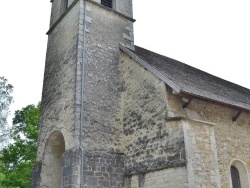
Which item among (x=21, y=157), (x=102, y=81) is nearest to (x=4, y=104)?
(x=21, y=157)

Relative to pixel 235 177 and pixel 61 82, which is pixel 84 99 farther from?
pixel 235 177

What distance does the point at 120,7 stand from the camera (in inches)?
547

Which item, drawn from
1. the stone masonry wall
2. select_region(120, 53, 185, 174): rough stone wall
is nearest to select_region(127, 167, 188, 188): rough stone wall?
select_region(120, 53, 185, 174): rough stone wall

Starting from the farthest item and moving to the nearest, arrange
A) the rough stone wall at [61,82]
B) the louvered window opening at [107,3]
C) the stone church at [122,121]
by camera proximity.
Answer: the louvered window opening at [107,3] → the rough stone wall at [61,82] → the stone church at [122,121]

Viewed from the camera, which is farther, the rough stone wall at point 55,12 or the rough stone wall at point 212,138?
the rough stone wall at point 55,12

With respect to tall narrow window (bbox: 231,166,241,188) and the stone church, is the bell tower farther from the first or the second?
tall narrow window (bbox: 231,166,241,188)

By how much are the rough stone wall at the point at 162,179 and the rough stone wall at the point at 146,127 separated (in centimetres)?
17

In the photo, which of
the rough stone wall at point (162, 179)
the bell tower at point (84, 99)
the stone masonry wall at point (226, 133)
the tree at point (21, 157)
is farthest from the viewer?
the tree at point (21, 157)

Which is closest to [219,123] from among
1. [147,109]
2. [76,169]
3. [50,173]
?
[147,109]

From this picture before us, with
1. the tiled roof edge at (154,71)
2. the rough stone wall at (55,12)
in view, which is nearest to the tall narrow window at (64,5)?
the rough stone wall at (55,12)

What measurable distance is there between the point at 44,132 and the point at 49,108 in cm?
97

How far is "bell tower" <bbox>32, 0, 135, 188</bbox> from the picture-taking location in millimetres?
9867

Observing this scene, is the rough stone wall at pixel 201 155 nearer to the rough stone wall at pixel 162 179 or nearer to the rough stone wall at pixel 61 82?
the rough stone wall at pixel 162 179

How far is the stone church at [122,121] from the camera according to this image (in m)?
8.70
